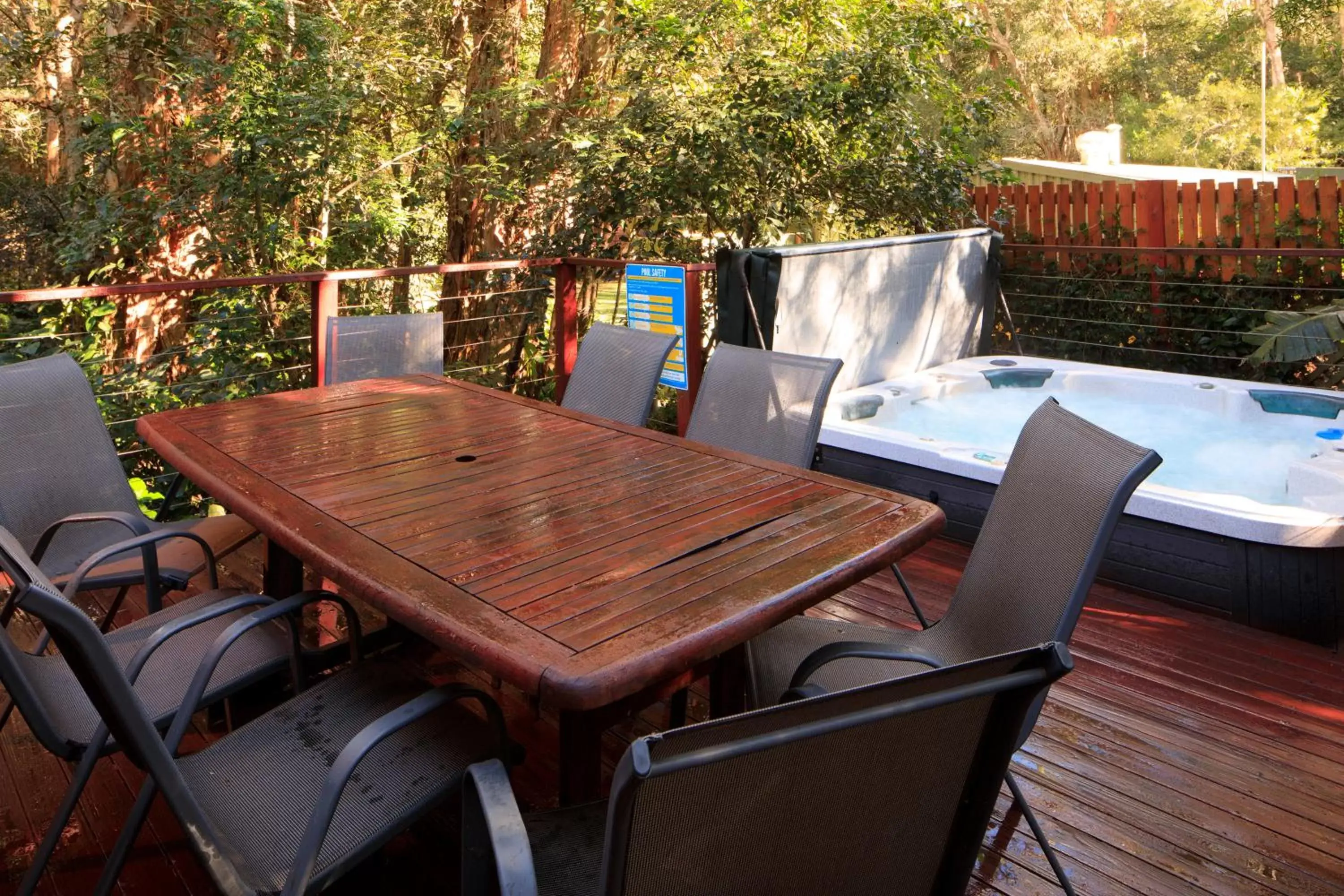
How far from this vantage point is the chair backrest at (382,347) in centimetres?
344

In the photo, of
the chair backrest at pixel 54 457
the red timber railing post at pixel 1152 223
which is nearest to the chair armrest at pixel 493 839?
the chair backrest at pixel 54 457

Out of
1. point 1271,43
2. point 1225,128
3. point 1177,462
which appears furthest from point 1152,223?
point 1271,43

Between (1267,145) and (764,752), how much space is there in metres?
22.6

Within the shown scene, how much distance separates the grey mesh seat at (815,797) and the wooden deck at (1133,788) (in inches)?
35.5

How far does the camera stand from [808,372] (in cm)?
251

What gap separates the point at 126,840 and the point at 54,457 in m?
1.46

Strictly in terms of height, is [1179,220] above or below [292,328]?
above

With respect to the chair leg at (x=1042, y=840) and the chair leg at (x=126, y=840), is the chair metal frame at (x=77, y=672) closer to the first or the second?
the chair leg at (x=126, y=840)

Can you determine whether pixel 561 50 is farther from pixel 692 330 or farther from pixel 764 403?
pixel 764 403

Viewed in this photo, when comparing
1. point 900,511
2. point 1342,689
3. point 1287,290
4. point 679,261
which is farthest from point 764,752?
point 1287,290

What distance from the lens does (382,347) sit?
350 centimetres

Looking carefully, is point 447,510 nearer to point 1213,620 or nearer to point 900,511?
point 900,511

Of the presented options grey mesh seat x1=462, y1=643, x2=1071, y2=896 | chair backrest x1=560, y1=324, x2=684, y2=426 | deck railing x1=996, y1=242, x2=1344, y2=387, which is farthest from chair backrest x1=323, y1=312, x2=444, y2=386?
deck railing x1=996, y1=242, x2=1344, y2=387

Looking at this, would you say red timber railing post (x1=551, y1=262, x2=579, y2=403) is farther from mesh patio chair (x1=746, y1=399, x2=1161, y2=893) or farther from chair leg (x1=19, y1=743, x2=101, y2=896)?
chair leg (x1=19, y1=743, x2=101, y2=896)
